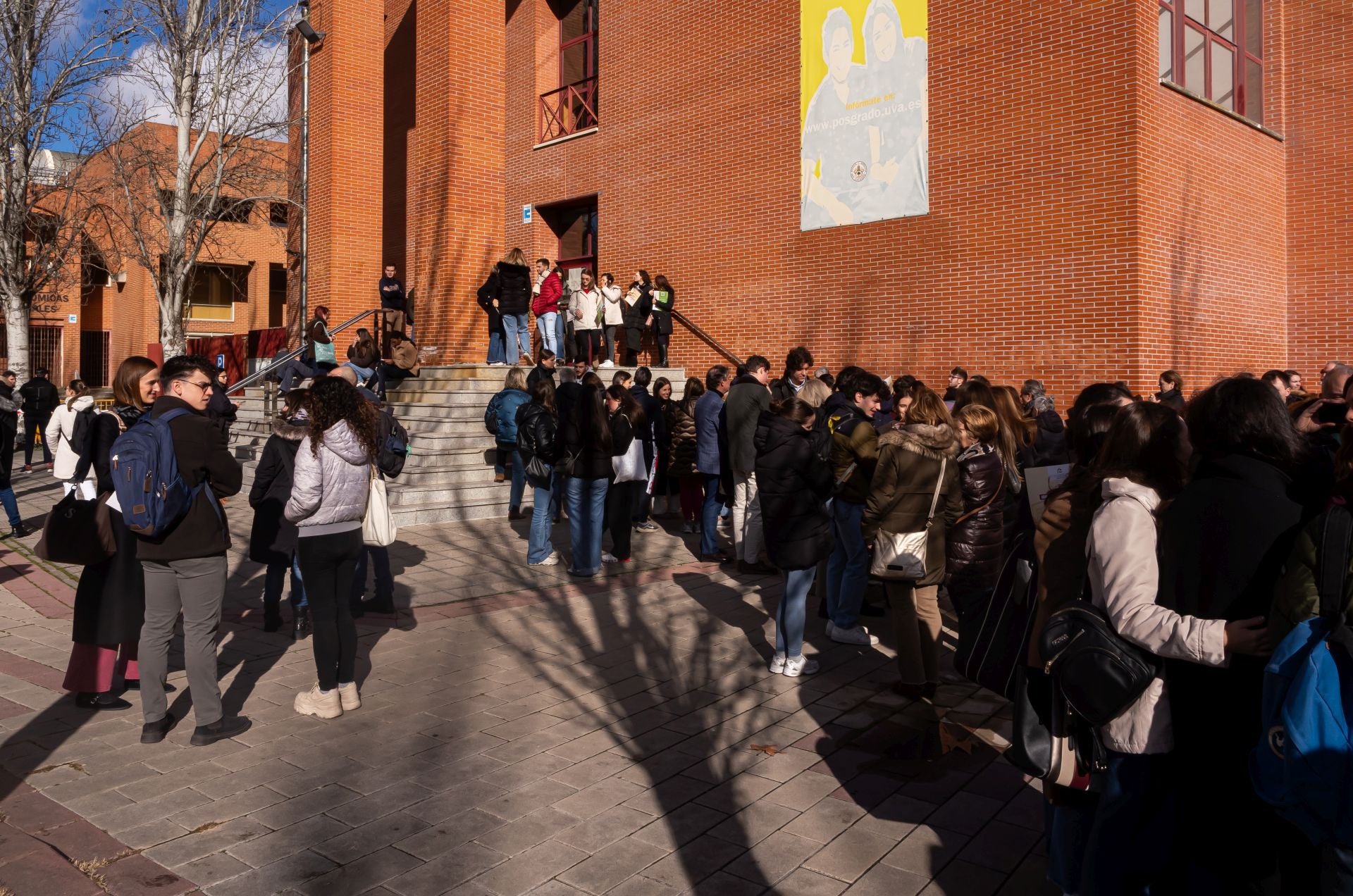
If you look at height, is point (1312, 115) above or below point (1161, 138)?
above

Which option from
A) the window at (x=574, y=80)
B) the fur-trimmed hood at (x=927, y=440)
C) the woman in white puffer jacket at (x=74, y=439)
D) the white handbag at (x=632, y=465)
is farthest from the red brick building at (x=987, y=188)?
the fur-trimmed hood at (x=927, y=440)

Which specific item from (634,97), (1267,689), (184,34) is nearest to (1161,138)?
(634,97)

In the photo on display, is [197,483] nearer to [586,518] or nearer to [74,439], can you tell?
[74,439]

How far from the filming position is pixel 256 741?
5.08m

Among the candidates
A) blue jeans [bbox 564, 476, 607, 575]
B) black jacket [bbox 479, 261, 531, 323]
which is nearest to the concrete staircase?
black jacket [bbox 479, 261, 531, 323]

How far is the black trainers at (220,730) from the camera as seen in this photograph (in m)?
4.99

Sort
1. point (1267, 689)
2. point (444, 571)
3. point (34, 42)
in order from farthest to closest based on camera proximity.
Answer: point (34, 42), point (444, 571), point (1267, 689)

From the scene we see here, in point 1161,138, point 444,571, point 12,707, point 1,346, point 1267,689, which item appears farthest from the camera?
point 1,346

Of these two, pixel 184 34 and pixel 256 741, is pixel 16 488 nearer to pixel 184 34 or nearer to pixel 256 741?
pixel 184 34

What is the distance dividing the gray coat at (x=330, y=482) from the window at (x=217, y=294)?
3880cm

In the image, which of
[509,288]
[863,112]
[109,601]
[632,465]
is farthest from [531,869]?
[863,112]

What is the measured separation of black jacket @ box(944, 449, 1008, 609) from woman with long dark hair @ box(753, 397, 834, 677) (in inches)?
32.2

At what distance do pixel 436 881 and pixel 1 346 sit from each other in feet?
135

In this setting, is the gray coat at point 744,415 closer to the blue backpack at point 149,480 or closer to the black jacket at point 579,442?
the black jacket at point 579,442
